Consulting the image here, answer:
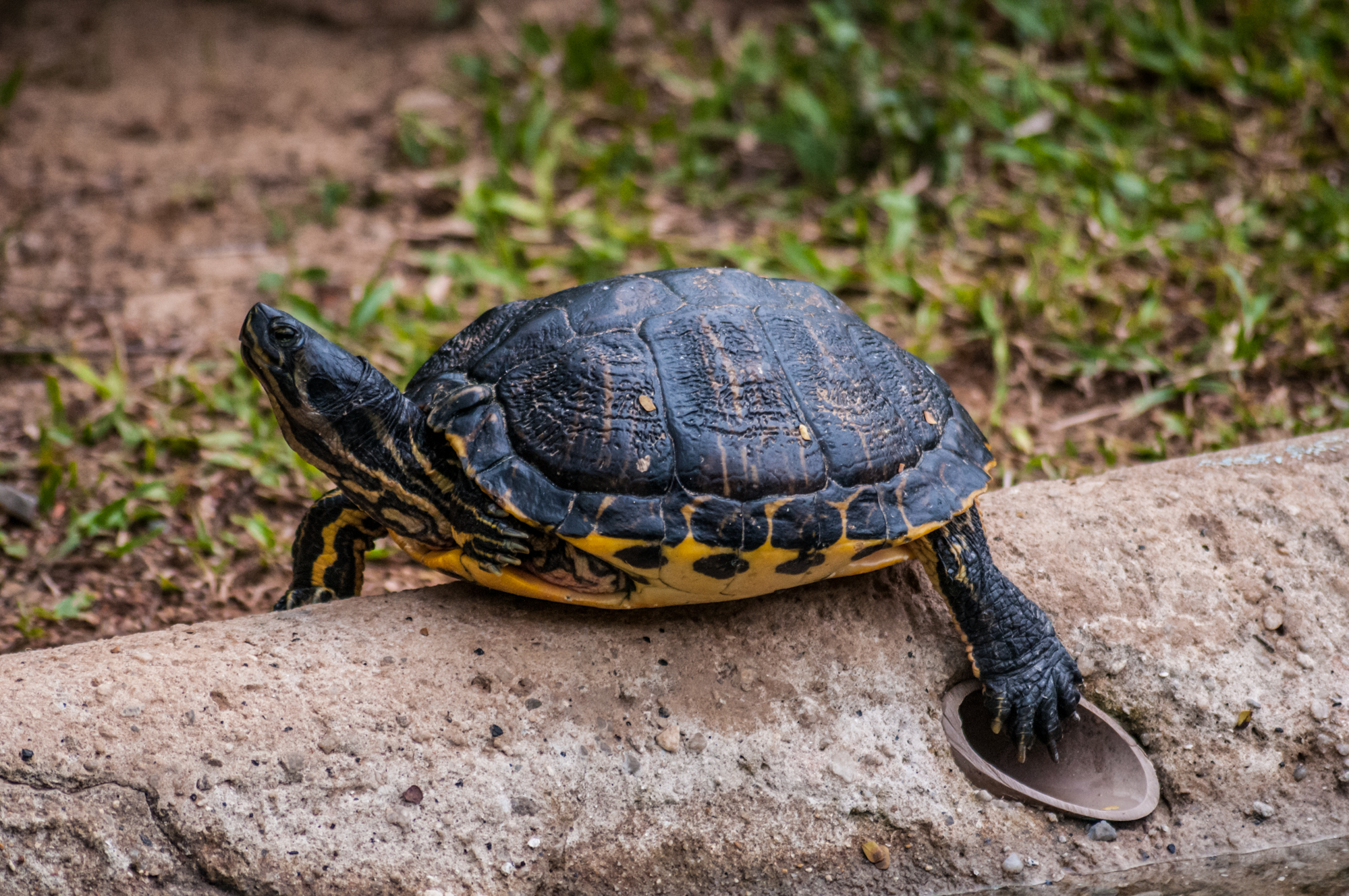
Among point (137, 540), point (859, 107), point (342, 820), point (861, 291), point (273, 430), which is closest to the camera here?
point (342, 820)

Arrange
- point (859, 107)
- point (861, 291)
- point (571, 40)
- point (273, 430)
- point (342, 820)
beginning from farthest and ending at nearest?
point (571, 40) → point (859, 107) → point (861, 291) → point (273, 430) → point (342, 820)

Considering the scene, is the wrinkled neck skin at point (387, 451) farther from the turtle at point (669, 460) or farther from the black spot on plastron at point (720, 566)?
the black spot on plastron at point (720, 566)

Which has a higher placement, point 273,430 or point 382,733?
point 382,733

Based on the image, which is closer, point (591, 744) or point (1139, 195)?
point (591, 744)

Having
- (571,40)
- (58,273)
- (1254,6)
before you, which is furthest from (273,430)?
(1254,6)

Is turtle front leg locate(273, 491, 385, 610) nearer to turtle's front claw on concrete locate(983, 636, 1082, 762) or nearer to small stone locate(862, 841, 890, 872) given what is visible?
small stone locate(862, 841, 890, 872)

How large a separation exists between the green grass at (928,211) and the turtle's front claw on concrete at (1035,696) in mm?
1682

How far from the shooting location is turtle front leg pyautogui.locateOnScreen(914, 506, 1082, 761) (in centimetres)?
291

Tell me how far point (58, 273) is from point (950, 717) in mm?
5347

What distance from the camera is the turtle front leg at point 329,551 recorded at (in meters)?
3.28

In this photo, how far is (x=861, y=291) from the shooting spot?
5.57m

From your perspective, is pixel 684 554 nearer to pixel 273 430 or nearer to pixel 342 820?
pixel 342 820

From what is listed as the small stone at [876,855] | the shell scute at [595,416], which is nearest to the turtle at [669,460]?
the shell scute at [595,416]

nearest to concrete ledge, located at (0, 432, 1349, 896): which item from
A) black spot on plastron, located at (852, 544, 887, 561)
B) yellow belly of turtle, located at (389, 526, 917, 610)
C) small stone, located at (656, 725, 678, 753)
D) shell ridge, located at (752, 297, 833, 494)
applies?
small stone, located at (656, 725, 678, 753)
